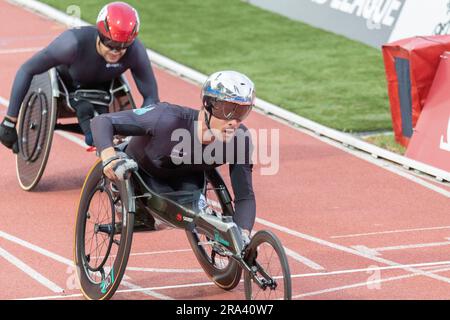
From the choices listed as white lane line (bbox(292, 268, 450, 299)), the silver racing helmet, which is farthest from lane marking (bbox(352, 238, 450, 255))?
the silver racing helmet

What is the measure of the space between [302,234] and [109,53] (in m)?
2.28

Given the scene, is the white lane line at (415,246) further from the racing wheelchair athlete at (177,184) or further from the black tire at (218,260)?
the racing wheelchair athlete at (177,184)

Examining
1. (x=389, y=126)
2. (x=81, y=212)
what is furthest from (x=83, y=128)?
(x=389, y=126)

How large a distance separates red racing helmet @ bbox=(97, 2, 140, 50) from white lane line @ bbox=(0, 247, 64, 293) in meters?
2.04

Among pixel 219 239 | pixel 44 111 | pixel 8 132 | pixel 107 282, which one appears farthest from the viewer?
pixel 44 111

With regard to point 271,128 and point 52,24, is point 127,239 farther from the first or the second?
point 52,24

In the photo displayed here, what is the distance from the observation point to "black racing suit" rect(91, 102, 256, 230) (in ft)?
27.2

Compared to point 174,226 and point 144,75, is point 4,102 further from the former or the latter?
point 174,226

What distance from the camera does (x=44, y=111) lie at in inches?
445

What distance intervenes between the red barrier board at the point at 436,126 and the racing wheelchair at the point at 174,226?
155 inches

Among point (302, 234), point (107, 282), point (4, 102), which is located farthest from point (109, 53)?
point (4, 102)

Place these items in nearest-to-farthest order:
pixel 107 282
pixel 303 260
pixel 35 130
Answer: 1. pixel 107 282
2. pixel 303 260
3. pixel 35 130

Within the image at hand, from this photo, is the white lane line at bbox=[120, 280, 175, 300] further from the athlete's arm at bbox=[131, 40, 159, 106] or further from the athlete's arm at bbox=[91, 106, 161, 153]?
the athlete's arm at bbox=[131, 40, 159, 106]

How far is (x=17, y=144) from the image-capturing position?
452 inches
